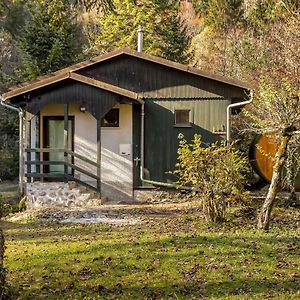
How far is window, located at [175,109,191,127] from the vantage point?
13.6m

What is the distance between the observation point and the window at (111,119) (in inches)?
546

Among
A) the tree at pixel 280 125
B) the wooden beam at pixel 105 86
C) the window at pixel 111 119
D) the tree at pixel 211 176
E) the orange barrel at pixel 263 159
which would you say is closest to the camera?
the tree at pixel 280 125

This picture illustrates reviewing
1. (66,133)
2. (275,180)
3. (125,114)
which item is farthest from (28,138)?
(275,180)

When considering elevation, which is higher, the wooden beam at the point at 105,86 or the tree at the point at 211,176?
the wooden beam at the point at 105,86

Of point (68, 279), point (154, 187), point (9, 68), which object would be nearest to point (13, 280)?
point (68, 279)

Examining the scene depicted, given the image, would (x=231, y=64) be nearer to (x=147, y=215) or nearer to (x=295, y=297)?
(x=147, y=215)

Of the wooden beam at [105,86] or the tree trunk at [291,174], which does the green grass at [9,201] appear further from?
the tree trunk at [291,174]

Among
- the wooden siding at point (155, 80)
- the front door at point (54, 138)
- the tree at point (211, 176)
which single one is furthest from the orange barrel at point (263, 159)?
the front door at point (54, 138)

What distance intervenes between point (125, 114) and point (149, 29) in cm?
1478

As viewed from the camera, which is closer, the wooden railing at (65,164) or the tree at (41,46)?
the wooden railing at (65,164)

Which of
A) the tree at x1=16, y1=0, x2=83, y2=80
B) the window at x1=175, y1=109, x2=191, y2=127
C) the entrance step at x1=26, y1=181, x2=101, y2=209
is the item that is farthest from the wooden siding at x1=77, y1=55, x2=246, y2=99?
the tree at x1=16, y1=0, x2=83, y2=80

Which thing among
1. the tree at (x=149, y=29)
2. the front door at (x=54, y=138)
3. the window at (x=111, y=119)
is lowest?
the front door at (x=54, y=138)

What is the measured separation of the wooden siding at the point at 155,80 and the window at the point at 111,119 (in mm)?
826

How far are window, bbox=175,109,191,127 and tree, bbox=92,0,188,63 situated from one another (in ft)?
41.3
